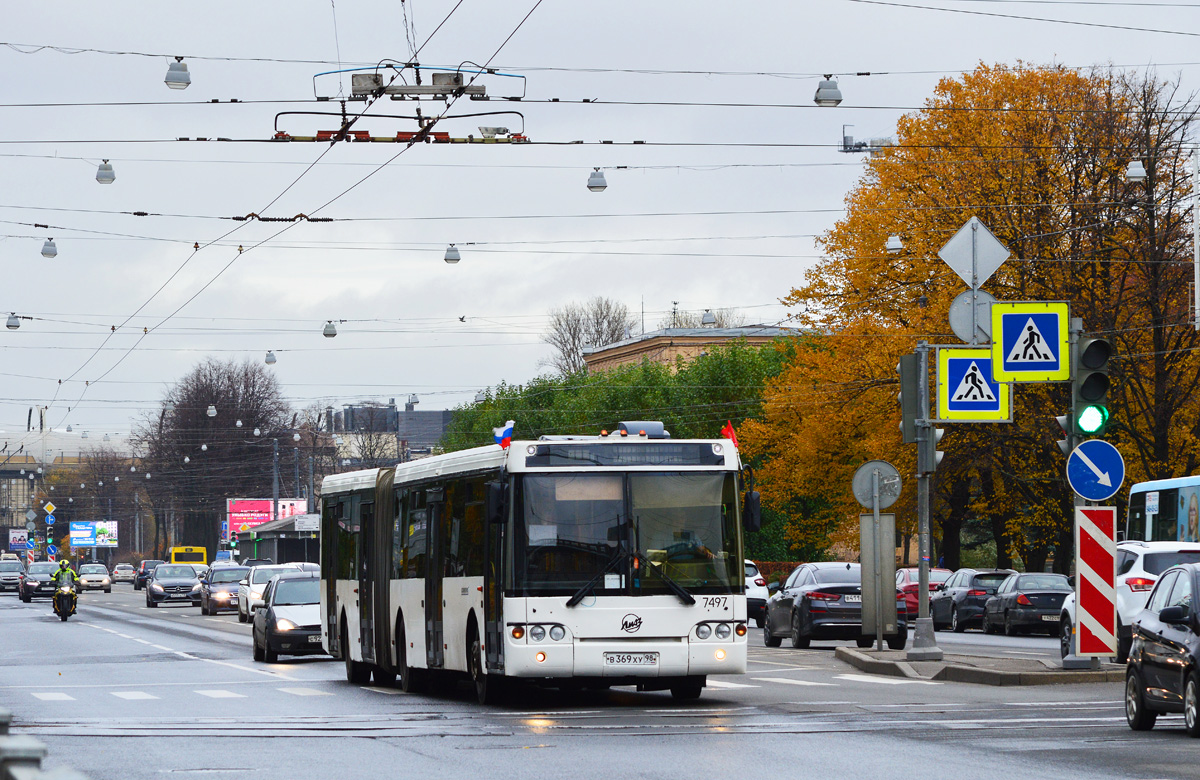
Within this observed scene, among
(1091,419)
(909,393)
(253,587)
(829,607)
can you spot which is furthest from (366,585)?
(253,587)

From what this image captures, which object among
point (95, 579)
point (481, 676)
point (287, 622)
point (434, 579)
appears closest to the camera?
point (481, 676)

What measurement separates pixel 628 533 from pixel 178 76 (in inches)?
350

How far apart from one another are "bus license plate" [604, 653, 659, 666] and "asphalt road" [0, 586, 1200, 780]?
0.43 m

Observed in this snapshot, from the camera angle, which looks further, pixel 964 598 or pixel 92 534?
pixel 92 534

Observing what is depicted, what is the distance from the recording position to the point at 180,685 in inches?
901

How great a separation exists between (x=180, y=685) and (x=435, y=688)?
3284 millimetres

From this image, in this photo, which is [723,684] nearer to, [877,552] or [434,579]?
[434,579]

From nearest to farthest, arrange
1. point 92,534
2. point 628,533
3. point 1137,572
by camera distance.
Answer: point 628,533
point 1137,572
point 92,534

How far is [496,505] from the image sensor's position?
17.3 meters

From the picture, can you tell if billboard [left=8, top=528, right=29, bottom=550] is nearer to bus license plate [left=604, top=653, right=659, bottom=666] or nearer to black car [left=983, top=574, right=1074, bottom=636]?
black car [left=983, top=574, right=1074, bottom=636]

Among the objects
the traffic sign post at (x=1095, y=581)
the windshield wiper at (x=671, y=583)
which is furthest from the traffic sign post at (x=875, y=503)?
the windshield wiper at (x=671, y=583)

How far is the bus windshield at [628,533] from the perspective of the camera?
1734 centimetres

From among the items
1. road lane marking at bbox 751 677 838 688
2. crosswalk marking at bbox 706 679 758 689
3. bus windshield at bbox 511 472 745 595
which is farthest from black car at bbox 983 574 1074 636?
bus windshield at bbox 511 472 745 595

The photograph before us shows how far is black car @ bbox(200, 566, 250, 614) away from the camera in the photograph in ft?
190
